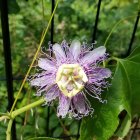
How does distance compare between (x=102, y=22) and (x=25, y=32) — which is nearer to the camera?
(x=25, y=32)

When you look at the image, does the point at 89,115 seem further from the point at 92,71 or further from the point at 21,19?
the point at 21,19

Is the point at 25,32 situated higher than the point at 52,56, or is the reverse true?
the point at 52,56

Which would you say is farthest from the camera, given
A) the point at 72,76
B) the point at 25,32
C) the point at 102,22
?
the point at 102,22

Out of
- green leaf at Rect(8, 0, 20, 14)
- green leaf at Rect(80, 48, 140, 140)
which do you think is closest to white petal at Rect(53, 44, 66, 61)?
green leaf at Rect(80, 48, 140, 140)

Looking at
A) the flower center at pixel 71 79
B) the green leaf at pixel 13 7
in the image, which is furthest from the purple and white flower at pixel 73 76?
the green leaf at pixel 13 7

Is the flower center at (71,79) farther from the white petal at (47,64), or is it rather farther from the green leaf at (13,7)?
the green leaf at (13,7)

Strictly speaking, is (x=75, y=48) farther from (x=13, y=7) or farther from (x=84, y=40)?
(x=84, y=40)

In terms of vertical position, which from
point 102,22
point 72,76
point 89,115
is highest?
point 72,76

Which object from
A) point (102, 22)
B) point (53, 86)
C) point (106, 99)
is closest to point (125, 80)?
point (106, 99)

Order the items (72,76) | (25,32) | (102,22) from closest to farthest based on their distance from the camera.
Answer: (72,76)
(25,32)
(102,22)
